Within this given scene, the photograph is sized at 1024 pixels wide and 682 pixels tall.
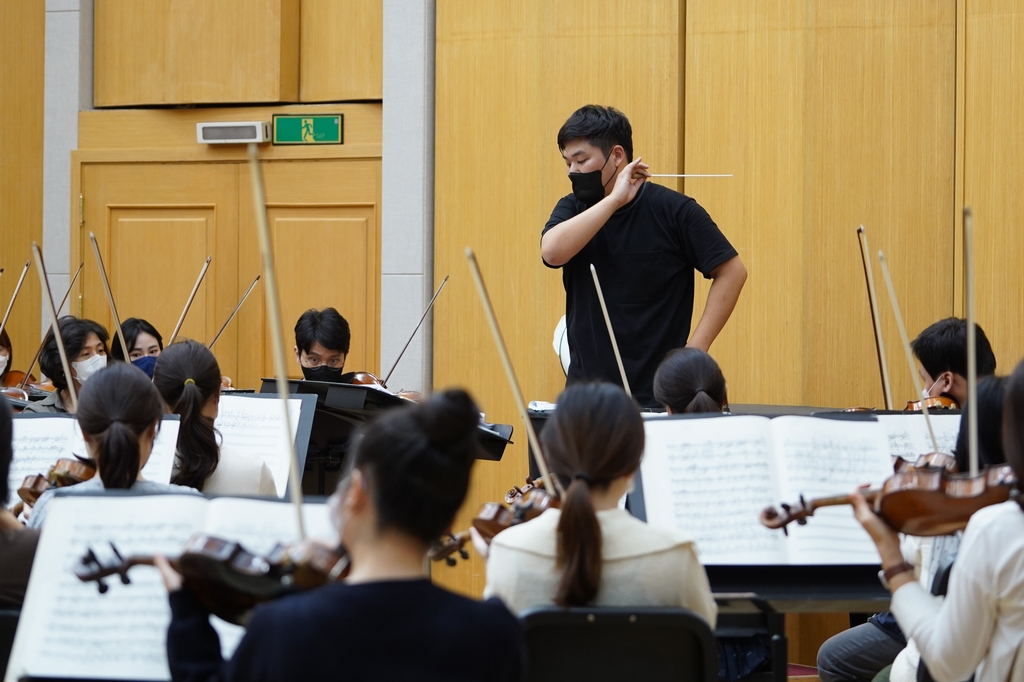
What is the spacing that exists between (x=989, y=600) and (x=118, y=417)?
1365mm

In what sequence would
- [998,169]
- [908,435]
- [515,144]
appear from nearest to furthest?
1. [908,435]
2. [998,169]
3. [515,144]

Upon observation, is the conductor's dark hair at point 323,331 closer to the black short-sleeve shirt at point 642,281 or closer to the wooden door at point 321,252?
the wooden door at point 321,252

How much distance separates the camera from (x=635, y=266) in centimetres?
321

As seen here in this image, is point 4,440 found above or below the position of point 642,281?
below

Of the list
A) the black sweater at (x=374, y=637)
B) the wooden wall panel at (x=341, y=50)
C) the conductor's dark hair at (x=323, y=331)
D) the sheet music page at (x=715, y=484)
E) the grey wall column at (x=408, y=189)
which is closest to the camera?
the black sweater at (x=374, y=637)

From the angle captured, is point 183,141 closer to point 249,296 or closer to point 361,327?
point 249,296

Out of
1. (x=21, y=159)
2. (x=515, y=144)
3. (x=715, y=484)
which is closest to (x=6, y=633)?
(x=715, y=484)

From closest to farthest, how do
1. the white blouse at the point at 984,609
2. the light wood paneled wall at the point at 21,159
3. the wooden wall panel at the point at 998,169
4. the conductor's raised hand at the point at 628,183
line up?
the white blouse at the point at 984,609 → the conductor's raised hand at the point at 628,183 → the wooden wall panel at the point at 998,169 → the light wood paneled wall at the point at 21,159

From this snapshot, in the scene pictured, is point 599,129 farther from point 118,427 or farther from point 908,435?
point 118,427

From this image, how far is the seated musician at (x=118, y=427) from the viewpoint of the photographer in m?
1.95

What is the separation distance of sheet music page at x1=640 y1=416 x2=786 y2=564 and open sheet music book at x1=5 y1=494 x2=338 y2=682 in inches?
26.7

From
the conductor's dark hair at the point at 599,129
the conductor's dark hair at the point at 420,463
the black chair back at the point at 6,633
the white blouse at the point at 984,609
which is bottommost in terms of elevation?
the black chair back at the point at 6,633

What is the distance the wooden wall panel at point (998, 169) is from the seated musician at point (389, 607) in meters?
3.21

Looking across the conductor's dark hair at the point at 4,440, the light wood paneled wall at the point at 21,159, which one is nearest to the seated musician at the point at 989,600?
the conductor's dark hair at the point at 4,440
